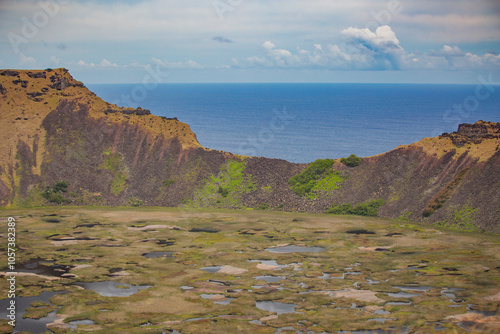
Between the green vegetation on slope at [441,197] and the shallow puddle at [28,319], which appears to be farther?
the green vegetation on slope at [441,197]

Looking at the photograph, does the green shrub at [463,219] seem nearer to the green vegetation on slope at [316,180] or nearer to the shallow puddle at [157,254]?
the green vegetation on slope at [316,180]

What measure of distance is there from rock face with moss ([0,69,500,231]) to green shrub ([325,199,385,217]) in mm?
262

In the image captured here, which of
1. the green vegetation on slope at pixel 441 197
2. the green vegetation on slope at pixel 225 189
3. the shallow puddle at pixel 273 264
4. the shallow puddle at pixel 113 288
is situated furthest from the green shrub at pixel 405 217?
the shallow puddle at pixel 113 288

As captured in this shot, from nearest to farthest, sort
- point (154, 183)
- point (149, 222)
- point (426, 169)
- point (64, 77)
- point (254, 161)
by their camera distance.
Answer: point (149, 222) → point (426, 169) → point (154, 183) → point (254, 161) → point (64, 77)

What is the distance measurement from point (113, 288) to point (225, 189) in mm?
51555

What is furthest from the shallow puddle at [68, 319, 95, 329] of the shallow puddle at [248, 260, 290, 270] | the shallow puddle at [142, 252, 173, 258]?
the shallow puddle at [248, 260, 290, 270]

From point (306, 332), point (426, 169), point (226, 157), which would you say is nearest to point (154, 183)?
point (226, 157)

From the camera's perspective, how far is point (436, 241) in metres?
76.5

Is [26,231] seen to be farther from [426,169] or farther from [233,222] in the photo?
[426,169]

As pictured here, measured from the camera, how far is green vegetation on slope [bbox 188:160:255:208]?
340 feet

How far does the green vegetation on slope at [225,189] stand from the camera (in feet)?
340

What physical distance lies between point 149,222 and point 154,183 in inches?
757

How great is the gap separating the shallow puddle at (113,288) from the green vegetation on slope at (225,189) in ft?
148

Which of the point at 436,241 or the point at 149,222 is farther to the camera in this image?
the point at 149,222
